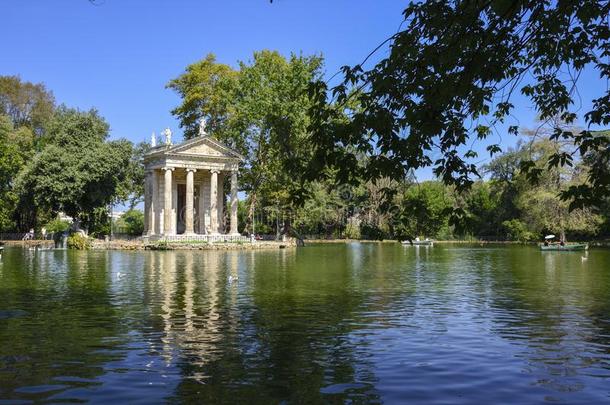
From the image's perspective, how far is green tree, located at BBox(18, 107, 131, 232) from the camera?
57.3 metres

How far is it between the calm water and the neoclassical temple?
38008mm

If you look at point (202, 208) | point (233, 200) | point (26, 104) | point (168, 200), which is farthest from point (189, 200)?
point (26, 104)

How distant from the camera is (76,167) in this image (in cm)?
5800

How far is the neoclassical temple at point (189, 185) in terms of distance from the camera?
61281mm

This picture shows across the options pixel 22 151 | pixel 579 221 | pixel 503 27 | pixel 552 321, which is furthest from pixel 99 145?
pixel 503 27

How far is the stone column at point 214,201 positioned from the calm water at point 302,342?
40593 mm

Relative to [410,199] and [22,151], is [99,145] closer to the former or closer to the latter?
[22,151]

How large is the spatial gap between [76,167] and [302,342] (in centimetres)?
5047

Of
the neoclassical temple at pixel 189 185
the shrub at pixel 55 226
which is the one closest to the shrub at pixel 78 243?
the neoclassical temple at pixel 189 185

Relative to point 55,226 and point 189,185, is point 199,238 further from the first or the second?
point 55,226

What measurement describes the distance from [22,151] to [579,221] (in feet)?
195

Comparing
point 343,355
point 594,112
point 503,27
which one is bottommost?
point 343,355

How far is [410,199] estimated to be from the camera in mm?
9250

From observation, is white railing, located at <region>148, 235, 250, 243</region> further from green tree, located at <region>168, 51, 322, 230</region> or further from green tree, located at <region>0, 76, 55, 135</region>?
green tree, located at <region>0, 76, 55, 135</region>
